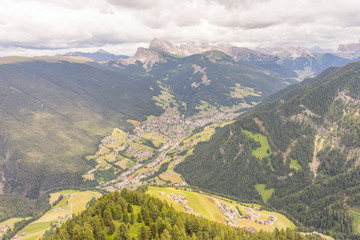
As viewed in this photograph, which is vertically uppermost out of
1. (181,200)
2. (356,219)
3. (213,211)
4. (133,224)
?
(133,224)

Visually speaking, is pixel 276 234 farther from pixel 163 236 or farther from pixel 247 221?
pixel 163 236

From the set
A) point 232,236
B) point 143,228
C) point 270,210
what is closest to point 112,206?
point 143,228

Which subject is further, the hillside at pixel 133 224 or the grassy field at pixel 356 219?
the grassy field at pixel 356 219

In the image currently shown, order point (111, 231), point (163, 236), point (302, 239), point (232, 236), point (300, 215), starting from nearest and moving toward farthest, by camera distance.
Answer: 1. point (163, 236)
2. point (111, 231)
3. point (232, 236)
4. point (302, 239)
5. point (300, 215)

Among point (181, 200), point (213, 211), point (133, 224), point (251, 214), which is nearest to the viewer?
point (133, 224)

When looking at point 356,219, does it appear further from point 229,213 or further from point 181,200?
point 181,200

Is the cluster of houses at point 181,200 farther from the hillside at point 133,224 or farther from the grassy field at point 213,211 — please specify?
the hillside at point 133,224

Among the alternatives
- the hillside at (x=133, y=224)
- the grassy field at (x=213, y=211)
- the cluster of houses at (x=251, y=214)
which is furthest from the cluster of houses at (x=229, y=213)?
the hillside at (x=133, y=224)

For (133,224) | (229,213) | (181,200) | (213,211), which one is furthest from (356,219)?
(133,224)
